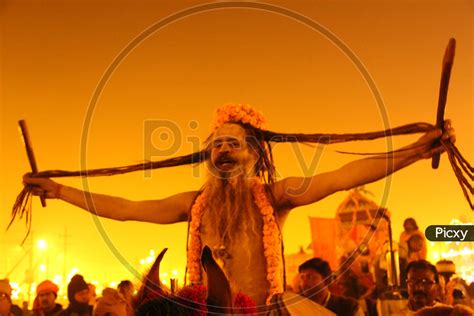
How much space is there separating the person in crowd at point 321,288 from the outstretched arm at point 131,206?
68cm

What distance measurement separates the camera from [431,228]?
8.78 ft

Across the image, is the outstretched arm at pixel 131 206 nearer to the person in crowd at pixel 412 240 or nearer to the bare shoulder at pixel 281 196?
the bare shoulder at pixel 281 196

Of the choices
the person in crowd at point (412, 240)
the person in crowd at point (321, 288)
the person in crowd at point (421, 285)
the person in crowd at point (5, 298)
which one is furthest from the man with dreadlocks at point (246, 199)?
the person in crowd at point (5, 298)

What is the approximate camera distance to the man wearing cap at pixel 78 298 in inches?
108

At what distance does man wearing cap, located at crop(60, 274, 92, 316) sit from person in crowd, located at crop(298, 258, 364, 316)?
3.60ft

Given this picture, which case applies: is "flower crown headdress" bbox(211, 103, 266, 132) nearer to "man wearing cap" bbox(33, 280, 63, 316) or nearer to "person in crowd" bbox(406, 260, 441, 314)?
"person in crowd" bbox(406, 260, 441, 314)

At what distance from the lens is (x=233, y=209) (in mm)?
2707

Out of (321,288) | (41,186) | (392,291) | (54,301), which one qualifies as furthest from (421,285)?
(41,186)

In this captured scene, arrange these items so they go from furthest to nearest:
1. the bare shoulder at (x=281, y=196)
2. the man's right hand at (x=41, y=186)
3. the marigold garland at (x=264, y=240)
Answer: the man's right hand at (x=41, y=186) < the bare shoulder at (x=281, y=196) < the marigold garland at (x=264, y=240)

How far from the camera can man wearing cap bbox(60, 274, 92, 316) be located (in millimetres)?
2738

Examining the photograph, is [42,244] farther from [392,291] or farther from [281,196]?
[392,291]

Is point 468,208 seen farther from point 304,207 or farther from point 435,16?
point 435,16

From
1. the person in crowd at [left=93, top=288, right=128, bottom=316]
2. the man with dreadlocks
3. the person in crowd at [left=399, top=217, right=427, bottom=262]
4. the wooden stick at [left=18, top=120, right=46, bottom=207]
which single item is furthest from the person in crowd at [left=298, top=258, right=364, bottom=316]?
the wooden stick at [left=18, top=120, right=46, bottom=207]

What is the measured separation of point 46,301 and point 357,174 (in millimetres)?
1716
